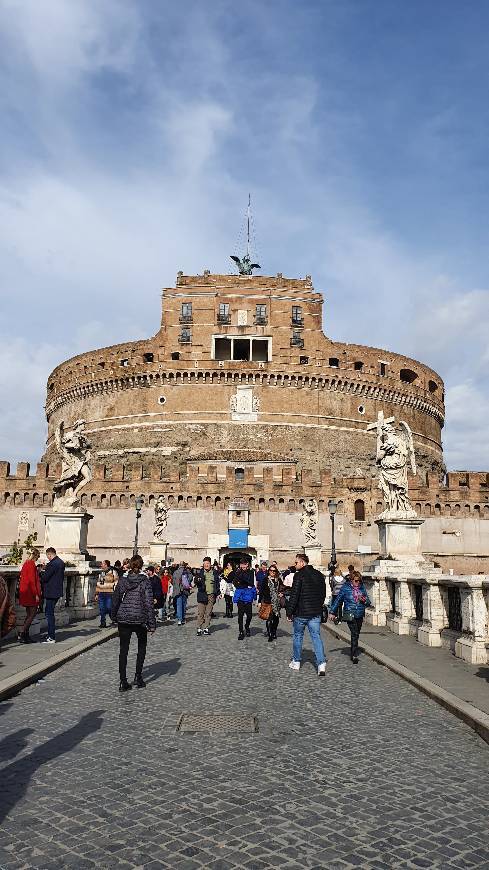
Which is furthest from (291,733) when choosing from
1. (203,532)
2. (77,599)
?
(203,532)

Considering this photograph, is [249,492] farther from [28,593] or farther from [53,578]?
[28,593]

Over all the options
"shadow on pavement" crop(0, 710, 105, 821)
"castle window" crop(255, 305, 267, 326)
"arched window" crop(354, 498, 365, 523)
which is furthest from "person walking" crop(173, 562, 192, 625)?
"castle window" crop(255, 305, 267, 326)

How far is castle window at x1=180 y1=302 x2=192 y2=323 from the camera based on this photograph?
182 ft

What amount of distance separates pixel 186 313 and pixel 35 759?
5255 centimetres

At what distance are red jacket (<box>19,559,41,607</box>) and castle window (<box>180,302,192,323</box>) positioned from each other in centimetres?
4632

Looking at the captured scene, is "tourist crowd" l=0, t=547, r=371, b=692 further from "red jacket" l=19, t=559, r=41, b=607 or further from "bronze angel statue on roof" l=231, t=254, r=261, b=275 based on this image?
"bronze angel statue on roof" l=231, t=254, r=261, b=275

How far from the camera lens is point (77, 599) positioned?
48.0 ft

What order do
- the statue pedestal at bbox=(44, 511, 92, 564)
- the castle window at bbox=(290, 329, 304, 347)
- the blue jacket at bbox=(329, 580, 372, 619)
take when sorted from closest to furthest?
the blue jacket at bbox=(329, 580, 372, 619)
the statue pedestal at bbox=(44, 511, 92, 564)
the castle window at bbox=(290, 329, 304, 347)

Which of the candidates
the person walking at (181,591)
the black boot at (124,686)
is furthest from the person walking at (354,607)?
the person walking at (181,591)

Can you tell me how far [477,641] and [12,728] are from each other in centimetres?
571

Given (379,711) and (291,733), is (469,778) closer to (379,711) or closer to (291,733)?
(291,733)

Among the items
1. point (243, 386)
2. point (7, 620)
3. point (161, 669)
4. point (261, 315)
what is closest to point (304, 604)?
point (161, 669)

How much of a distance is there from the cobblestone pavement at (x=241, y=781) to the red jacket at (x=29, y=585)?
10.6 feet

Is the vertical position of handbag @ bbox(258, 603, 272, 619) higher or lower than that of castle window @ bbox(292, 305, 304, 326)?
lower
